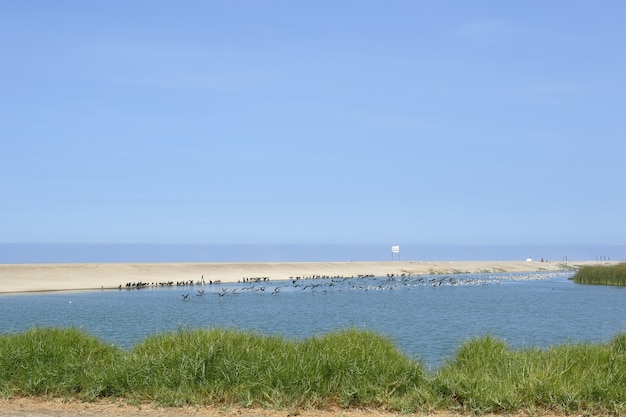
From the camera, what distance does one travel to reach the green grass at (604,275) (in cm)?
7238

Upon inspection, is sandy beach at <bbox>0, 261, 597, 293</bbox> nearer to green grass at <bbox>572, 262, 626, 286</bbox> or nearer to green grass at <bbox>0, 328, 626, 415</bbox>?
green grass at <bbox>572, 262, 626, 286</bbox>

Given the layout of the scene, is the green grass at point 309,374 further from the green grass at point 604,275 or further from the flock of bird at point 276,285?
the green grass at point 604,275

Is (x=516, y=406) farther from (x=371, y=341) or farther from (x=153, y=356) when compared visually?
(x=153, y=356)

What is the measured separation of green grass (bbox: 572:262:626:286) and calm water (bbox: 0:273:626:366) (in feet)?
5.13

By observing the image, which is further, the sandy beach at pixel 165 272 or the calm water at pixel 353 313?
the sandy beach at pixel 165 272

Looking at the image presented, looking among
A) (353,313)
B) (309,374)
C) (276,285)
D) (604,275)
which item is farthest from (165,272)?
(309,374)

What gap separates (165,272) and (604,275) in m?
48.1

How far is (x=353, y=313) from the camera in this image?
148 feet

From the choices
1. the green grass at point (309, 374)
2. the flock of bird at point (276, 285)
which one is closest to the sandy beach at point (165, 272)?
the flock of bird at point (276, 285)

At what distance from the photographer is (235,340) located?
13.5 m

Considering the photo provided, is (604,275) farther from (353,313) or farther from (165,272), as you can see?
(165,272)

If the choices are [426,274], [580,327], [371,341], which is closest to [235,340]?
[371,341]

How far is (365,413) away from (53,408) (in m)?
5.00

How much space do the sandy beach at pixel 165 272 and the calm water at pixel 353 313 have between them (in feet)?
19.1
